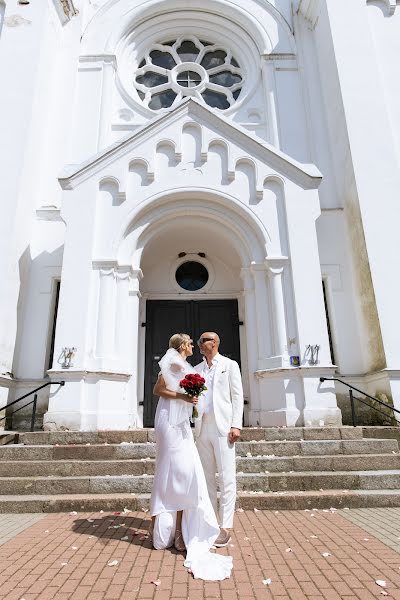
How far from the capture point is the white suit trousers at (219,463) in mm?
3893

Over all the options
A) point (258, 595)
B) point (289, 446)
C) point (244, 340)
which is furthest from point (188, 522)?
point (244, 340)

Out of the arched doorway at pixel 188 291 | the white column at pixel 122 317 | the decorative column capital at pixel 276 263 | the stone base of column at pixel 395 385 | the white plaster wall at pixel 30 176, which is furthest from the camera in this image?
the arched doorway at pixel 188 291

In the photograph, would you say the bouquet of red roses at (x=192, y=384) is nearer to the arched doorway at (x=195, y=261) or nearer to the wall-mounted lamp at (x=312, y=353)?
the wall-mounted lamp at (x=312, y=353)

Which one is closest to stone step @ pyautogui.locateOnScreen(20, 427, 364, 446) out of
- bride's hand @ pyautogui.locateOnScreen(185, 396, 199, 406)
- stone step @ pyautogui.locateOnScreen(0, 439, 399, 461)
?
stone step @ pyautogui.locateOnScreen(0, 439, 399, 461)

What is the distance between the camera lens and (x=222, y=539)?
3.76m

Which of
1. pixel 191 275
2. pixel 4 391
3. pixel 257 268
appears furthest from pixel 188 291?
pixel 4 391

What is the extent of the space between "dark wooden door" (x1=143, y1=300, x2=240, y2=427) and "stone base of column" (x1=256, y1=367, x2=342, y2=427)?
2.13m

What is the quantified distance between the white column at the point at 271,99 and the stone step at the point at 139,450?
327 inches

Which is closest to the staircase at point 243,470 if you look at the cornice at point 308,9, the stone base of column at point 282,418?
the stone base of column at point 282,418

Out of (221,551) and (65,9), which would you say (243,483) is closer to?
(221,551)

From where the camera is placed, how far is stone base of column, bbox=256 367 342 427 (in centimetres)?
715

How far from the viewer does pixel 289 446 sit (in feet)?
19.7

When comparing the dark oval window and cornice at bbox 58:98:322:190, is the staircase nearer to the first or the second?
the dark oval window

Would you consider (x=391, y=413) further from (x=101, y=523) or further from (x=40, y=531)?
(x=40, y=531)
